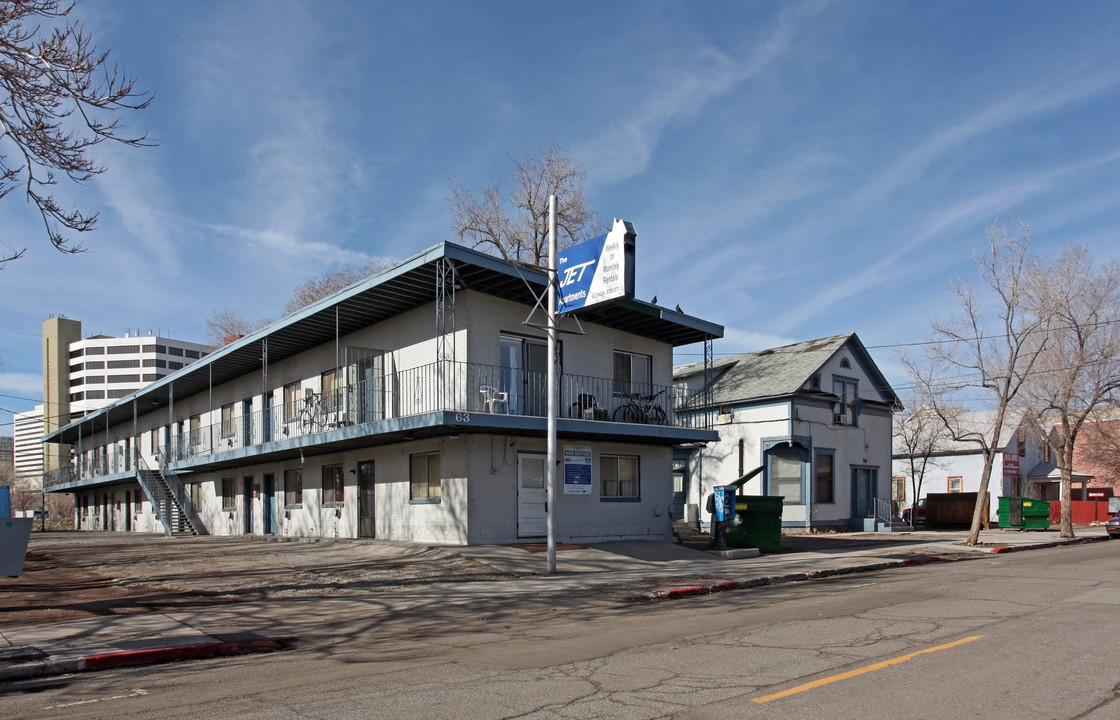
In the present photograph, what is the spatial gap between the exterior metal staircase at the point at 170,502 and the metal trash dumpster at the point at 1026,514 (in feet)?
110

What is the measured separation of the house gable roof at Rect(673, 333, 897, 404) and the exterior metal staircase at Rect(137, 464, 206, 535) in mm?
22029

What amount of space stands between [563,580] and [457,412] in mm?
4385

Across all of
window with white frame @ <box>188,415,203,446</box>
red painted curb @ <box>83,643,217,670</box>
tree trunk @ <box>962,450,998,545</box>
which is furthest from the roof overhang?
red painted curb @ <box>83,643,217,670</box>

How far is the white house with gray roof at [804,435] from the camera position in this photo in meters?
30.9

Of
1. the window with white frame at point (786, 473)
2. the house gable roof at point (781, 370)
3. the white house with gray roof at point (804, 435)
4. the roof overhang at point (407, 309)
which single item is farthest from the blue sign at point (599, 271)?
the window with white frame at point (786, 473)

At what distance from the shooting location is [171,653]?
855 centimetres

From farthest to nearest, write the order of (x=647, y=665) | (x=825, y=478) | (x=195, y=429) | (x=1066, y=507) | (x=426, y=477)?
(x=195, y=429) < (x=825, y=478) < (x=1066, y=507) < (x=426, y=477) < (x=647, y=665)

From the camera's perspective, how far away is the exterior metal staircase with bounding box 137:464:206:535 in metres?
34.6

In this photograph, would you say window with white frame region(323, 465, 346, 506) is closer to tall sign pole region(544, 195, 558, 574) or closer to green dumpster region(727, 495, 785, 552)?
tall sign pole region(544, 195, 558, 574)

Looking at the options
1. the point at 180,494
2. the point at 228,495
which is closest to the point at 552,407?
the point at 228,495

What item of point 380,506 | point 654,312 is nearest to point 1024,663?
point 654,312

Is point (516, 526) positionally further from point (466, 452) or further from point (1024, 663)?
point (1024, 663)

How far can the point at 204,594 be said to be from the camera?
13383 millimetres

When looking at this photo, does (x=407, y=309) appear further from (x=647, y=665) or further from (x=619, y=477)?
(x=647, y=665)
